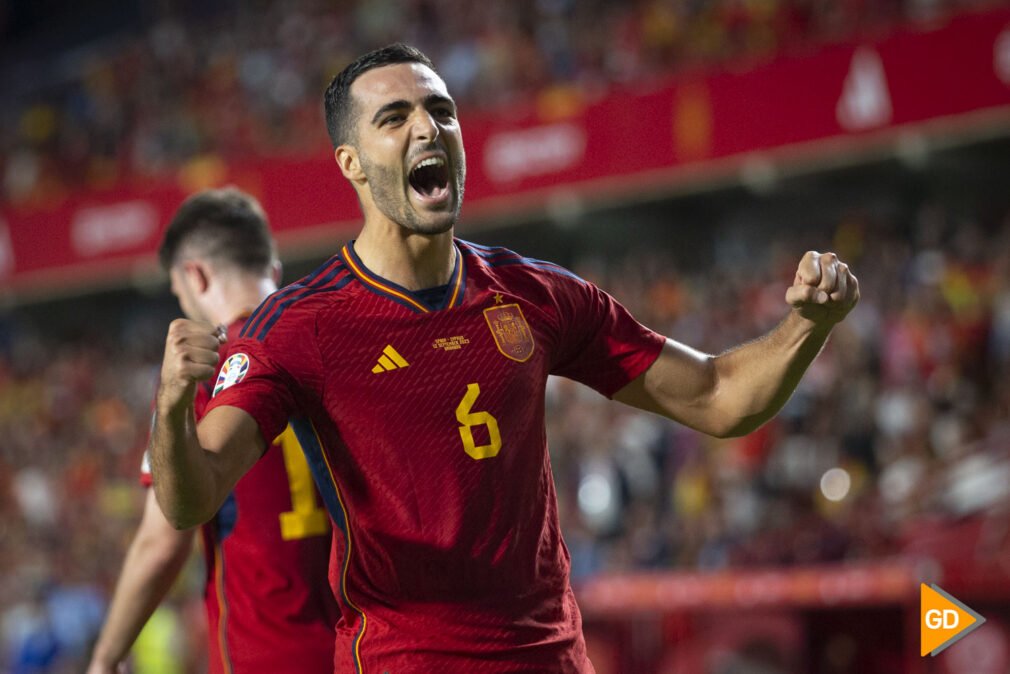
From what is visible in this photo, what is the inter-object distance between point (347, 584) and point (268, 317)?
0.60 meters

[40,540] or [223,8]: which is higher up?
[223,8]

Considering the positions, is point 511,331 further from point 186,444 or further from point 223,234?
point 223,234

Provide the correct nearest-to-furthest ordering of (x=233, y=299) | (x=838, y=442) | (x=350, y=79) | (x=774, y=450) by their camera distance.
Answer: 1. (x=350, y=79)
2. (x=233, y=299)
3. (x=838, y=442)
4. (x=774, y=450)

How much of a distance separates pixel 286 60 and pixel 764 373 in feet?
52.2

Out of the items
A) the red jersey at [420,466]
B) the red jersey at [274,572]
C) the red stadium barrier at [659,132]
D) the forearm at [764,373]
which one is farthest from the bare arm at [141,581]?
the red stadium barrier at [659,132]

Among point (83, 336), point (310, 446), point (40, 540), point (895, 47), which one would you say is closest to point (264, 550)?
point (310, 446)

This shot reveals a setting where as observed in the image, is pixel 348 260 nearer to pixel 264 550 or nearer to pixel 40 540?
pixel 264 550

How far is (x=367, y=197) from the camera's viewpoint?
3191 millimetres

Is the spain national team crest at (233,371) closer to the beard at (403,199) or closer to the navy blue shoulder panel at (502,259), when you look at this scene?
the beard at (403,199)

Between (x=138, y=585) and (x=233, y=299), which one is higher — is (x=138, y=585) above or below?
below

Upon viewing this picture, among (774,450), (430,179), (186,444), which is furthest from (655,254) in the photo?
(186,444)

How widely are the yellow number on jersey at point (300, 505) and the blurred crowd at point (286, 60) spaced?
956 cm

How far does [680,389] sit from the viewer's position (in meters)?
3.32

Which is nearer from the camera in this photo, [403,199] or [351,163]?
[403,199]
